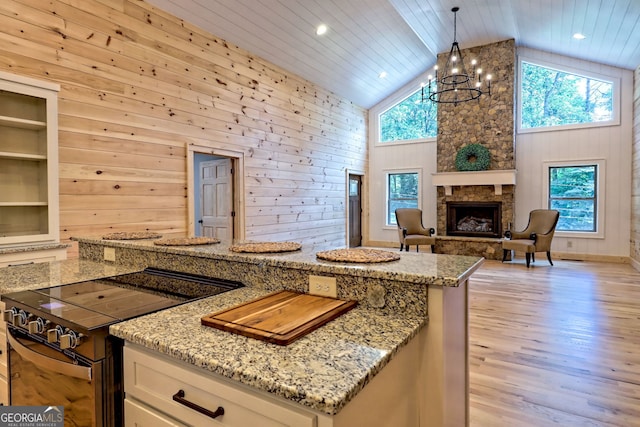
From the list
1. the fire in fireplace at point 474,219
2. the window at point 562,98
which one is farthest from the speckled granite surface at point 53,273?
the window at point 562,98

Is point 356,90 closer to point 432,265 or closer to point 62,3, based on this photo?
point 62,3

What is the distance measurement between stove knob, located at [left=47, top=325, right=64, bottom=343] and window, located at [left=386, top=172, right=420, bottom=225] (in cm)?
799

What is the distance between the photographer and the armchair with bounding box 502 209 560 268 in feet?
20.5

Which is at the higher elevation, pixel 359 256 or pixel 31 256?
pixel 359 256

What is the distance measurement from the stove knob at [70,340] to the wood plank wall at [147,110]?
2.85 meters

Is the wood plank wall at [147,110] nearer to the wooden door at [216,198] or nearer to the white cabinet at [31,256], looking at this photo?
the wooden door at [216,198]

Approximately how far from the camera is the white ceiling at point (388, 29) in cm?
471

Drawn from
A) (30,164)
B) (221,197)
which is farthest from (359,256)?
(221,197)

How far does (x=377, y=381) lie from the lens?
0.95 metres

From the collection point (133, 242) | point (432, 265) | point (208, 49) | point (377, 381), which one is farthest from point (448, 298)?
point (208, 49)

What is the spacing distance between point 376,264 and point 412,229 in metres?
6.63

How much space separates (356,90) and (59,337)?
739 centimetres

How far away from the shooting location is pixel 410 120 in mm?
8594

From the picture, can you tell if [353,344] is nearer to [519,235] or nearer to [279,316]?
[279,316]
